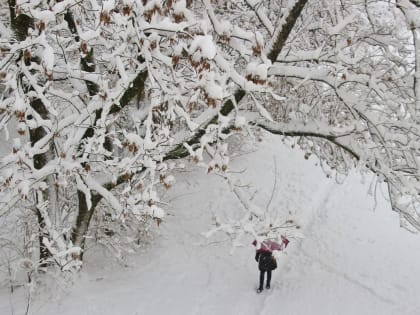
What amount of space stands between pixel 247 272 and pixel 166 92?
553 centimetres

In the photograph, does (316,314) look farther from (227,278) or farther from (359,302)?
(227,278)

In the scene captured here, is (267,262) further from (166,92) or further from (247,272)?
(166,92)

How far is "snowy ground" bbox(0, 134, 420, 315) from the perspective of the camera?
7.39 m

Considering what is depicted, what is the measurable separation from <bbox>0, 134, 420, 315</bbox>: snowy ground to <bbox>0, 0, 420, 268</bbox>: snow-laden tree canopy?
1.20m

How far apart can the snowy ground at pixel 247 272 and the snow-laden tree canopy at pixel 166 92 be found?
3.95 ft

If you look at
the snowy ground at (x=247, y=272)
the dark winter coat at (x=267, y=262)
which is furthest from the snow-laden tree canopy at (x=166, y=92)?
the dark winter coat at (x=267, y=262)

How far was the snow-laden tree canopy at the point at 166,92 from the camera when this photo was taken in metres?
3.87

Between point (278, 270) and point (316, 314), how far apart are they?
60.3 inches

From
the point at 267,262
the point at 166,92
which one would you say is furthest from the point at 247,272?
the point at 166,92

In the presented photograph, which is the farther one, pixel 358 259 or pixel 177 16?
pixel 358 259

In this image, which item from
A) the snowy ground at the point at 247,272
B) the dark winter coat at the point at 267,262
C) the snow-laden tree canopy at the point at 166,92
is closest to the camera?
the snow-laden tree canopy at the point at 166,92

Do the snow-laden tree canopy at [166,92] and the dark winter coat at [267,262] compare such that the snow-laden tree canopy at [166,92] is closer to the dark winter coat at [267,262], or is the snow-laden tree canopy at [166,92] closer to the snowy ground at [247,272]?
the snowy ground at [247,272]

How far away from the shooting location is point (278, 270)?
9133 millimetres

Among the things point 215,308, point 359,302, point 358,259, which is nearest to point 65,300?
point 215,308
